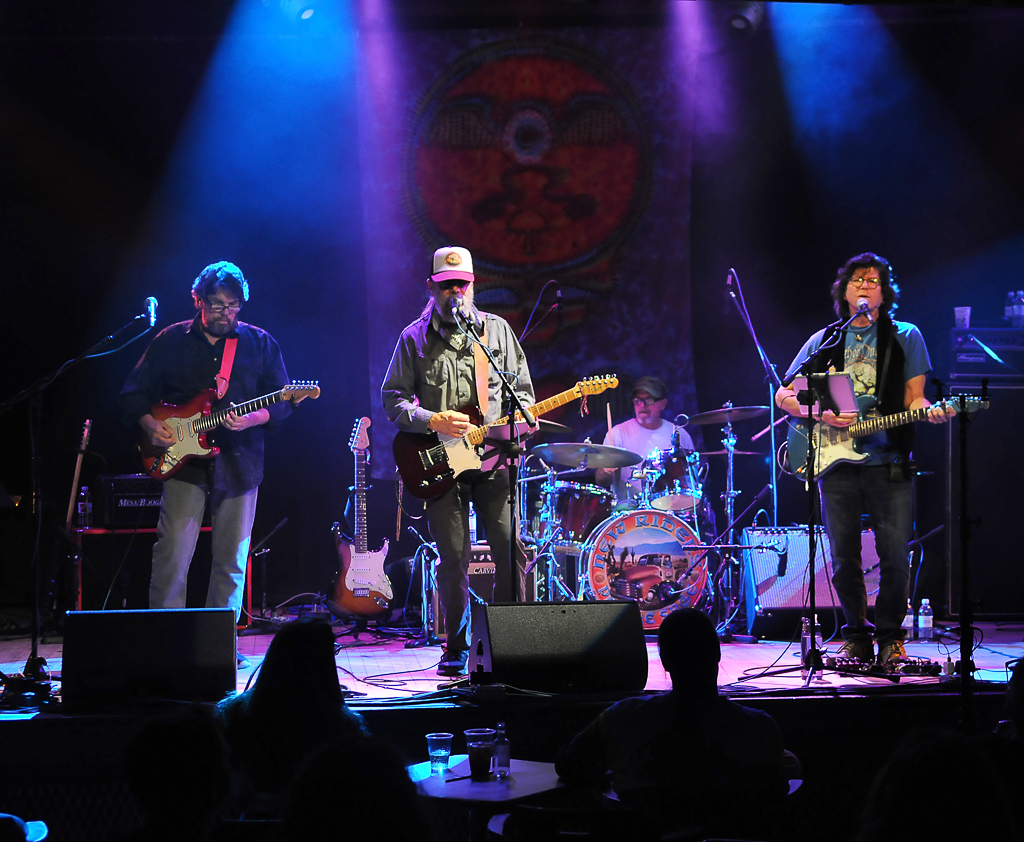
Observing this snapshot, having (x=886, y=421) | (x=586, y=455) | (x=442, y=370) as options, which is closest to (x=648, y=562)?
(x=586, y=455)

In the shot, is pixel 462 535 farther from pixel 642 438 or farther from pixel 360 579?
pixel 642 438

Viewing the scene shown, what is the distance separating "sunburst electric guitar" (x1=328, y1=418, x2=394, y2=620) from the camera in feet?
26.0

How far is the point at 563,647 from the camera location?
15.3 ft

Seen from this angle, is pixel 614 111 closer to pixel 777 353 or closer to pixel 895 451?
pixel 777 353

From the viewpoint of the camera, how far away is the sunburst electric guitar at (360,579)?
7914 millimetres

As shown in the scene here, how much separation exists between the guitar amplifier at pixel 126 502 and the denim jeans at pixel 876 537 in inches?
200

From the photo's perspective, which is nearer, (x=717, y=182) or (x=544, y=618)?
(x=544, y=618)

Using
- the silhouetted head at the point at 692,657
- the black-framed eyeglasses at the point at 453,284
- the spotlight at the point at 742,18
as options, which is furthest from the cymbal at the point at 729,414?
the silhouetted head at the point at 692,657

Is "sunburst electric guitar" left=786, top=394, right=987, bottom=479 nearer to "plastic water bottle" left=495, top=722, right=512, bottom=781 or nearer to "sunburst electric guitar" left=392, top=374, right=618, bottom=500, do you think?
"sunburst electric guitar" left=392, top=374, right=618, bottom=500

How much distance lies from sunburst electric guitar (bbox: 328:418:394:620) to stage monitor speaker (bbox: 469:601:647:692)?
330 centimetres

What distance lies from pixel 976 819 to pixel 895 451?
3939mm

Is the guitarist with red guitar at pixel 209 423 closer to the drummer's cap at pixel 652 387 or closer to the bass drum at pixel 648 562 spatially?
the bass drum at pixel 648 562

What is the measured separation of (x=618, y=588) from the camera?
26.1 ft

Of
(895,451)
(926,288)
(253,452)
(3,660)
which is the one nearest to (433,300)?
(253,452)
